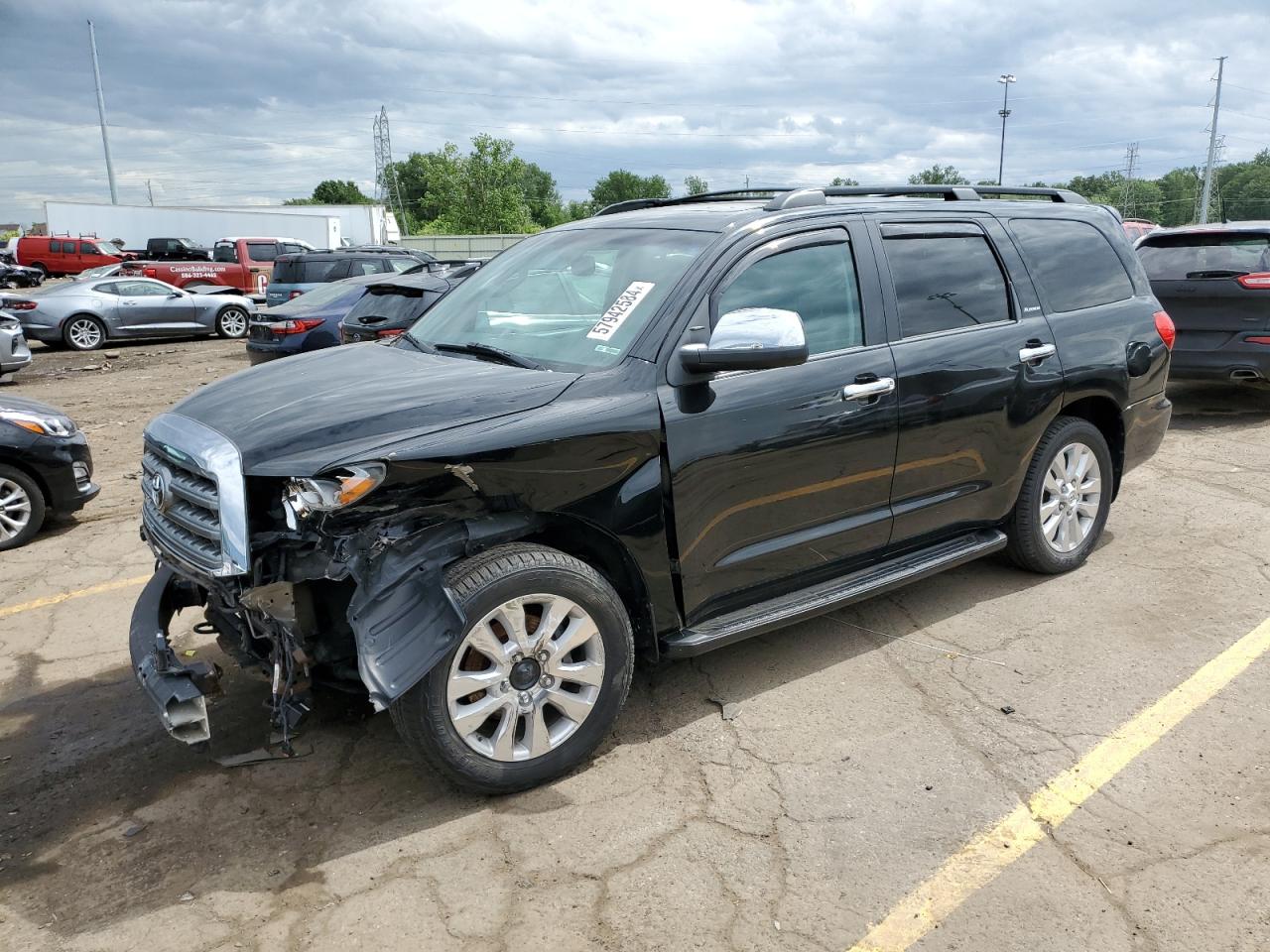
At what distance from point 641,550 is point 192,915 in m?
1.74

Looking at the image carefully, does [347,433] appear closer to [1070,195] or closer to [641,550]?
[641,550]

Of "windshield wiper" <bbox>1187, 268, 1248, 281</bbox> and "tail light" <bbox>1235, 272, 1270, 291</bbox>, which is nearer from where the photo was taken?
"tail light" <bbox>1235, 272, 1270, 291</bbox>

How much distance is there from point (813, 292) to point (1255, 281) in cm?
666

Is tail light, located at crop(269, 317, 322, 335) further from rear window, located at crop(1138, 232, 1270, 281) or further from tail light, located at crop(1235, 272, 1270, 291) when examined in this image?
tail light, located at crop(1235, 272, 1270, 291)

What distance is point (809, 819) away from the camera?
10.4ft

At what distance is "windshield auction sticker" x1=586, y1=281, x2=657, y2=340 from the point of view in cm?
365

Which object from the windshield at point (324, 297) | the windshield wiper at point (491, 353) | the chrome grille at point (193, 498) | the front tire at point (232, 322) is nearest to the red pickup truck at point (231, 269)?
the front tire at point (232, 322)

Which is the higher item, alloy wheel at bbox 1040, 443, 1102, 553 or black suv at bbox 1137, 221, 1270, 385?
black suv at bbox 1137, 221, 1270, 385

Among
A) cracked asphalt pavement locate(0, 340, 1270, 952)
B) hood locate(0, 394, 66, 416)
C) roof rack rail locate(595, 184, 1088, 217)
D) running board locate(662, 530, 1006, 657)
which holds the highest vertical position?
roof rack rail locate(595, 184, 1088, 217)

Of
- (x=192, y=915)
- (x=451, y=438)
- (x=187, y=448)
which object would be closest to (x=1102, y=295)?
(x=451, y=438)

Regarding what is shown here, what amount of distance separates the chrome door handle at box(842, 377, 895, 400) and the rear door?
6.31 m

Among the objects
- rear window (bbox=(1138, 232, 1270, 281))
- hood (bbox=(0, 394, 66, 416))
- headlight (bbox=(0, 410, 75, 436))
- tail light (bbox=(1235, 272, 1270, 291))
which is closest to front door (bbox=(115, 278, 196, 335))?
hood (bbox=(0, 394, 66, 416))

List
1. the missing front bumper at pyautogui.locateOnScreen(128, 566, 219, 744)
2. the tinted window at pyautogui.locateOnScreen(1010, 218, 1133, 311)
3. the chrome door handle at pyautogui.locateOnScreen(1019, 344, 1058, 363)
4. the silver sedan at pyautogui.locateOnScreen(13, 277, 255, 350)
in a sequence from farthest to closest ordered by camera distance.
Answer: the silver sedan at pyautogui.locateOnScreen(13, 277, 255, 350) → the tinted window at pyautogui.locateOnScreen(1010, 218, 1133, 311) → the chrome door handle at pyautogui.locateOnScreen(1019, 344, 1058, 363) → the missing front bumper at pyautogui.locateOnScreen(128, 566, 219, 744)

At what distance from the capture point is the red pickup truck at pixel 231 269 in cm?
2470
